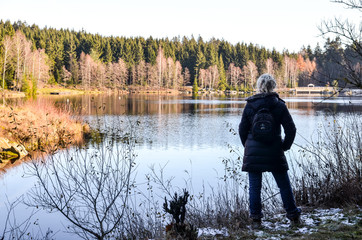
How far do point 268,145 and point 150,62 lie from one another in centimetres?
8461

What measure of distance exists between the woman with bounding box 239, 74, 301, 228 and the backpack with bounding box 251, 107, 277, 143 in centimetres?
2

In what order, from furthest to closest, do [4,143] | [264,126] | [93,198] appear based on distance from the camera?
[4,143]
[93,198]
[264,126]

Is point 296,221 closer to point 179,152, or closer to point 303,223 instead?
point 303,223

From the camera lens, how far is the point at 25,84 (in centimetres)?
4528

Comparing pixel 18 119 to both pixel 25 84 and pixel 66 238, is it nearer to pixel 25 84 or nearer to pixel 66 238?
pixel 66 238

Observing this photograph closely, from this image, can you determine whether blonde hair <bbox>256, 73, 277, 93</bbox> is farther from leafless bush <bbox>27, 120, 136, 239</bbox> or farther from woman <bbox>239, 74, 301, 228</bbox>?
leafless bush <bbox>27, 120, 136, 239</bbox>

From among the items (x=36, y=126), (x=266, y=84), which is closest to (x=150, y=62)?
(x=36, y=126)

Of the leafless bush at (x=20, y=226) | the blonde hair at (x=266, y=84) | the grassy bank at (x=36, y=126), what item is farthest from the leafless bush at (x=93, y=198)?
the grassy bank at (x=36, y=126)

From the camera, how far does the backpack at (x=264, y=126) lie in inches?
154

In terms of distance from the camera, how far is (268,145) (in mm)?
4004

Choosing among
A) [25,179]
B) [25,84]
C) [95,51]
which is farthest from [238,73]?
[25,179]

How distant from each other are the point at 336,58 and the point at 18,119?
13.3 metres

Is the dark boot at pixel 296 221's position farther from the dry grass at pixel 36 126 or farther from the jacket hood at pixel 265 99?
the dry grass at pixel 36 126

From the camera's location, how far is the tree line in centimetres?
7394
